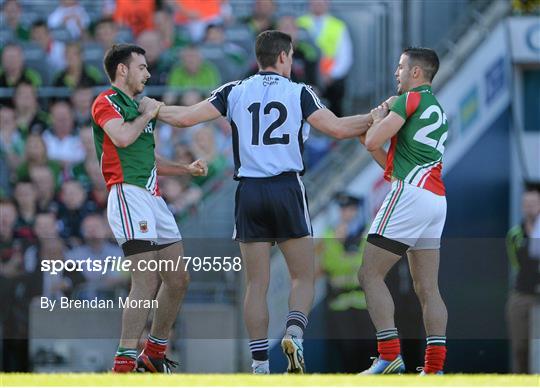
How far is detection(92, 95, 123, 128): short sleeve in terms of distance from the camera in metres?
8.42

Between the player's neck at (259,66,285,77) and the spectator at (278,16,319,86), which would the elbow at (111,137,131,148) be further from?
the spectator at (278,16,319,86)

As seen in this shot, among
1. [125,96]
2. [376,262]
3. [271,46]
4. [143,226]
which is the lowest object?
[376,262]

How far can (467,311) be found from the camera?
37.0ft

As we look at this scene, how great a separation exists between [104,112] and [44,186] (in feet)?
19.9

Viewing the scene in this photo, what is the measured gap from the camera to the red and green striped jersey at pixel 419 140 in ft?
27.9

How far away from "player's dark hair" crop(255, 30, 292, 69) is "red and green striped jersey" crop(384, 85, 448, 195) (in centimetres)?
76

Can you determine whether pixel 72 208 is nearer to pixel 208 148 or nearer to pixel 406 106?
pixel 208 148

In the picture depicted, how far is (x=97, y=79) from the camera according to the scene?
1492cm

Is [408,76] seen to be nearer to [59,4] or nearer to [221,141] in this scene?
[221,141]

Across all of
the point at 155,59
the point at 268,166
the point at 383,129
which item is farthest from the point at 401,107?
the point at 155,59

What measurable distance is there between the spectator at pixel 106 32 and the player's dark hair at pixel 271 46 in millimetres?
6694

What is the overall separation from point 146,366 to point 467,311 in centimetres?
351

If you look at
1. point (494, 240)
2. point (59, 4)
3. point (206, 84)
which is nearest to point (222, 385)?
point (494, 240)

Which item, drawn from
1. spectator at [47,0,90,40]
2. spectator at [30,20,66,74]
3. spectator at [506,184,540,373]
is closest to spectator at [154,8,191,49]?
spectator at [47,0,90,40]
